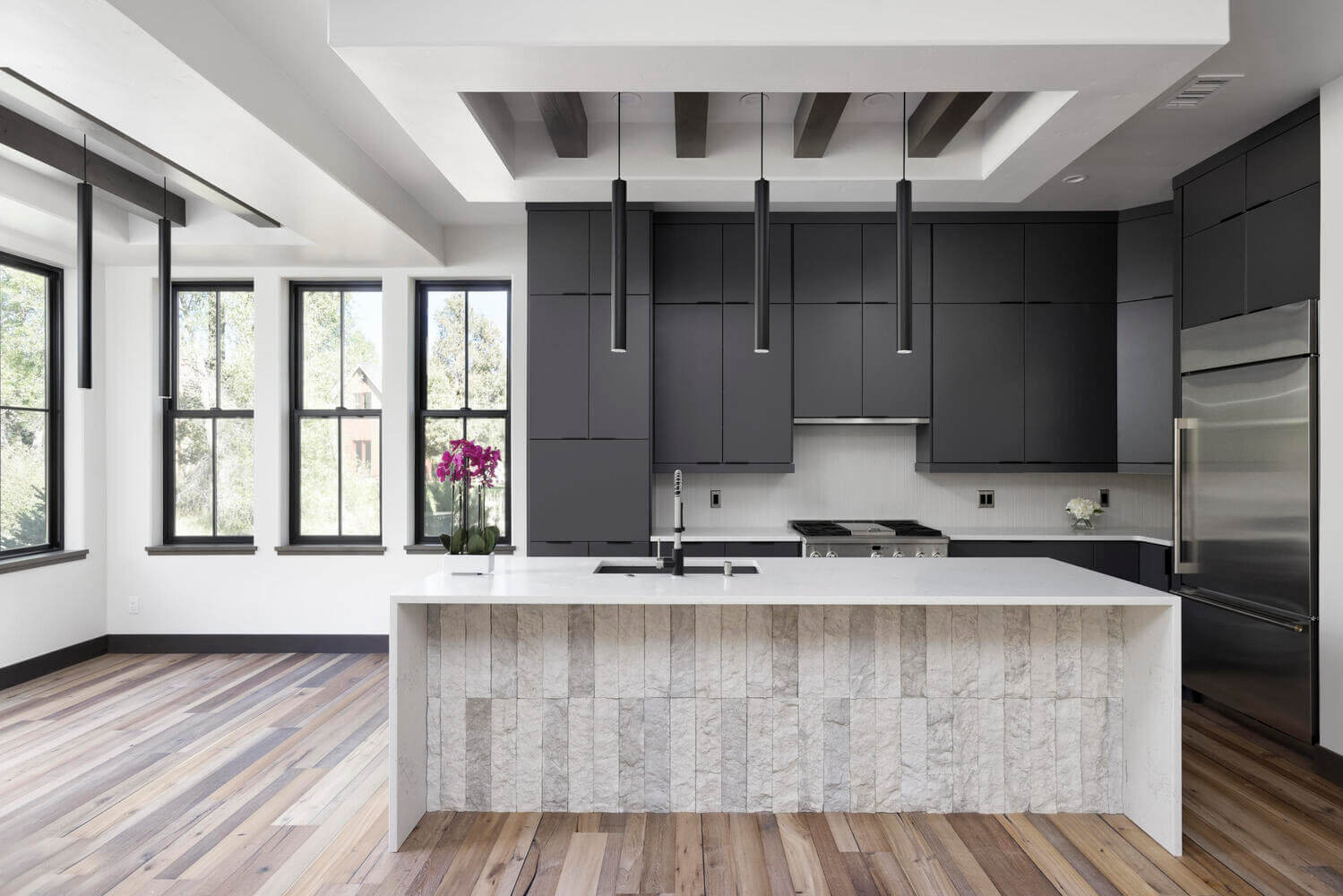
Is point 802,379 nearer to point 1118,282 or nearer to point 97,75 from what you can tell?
point 1118,282

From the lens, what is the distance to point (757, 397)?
15.3 ft

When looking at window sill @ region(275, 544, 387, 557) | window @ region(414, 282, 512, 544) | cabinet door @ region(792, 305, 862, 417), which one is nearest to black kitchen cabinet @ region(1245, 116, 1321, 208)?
cabinet door @ region(792, 305, 862, 417)

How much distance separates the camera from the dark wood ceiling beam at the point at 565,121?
308 centimetres

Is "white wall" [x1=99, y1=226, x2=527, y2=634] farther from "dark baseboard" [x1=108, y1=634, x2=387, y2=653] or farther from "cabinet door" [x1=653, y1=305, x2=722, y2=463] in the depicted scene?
"cabinet door" [x1=653, y1=305, x2=722, y2=463]

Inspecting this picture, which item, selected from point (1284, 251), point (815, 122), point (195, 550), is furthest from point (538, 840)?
point (1284, 251)

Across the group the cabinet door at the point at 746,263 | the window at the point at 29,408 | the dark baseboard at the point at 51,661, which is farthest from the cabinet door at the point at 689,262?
the dark baseboard at the point at 51,661

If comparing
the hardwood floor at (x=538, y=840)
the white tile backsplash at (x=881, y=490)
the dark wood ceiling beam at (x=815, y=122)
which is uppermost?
the dark wood ceiling beam at (x=815, y=122)

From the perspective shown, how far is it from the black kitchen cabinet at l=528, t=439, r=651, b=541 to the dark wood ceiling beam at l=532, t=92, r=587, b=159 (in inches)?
63.5

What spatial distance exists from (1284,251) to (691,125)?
8.76ft

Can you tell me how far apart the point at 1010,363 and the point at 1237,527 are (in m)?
1.56

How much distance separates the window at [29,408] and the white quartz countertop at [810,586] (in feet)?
11.1

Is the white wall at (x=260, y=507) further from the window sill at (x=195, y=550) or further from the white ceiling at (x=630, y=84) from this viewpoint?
the white ceiling at (x=630, y=84)

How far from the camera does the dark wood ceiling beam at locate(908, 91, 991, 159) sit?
9.96ft

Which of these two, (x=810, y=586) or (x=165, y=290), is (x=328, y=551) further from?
(x=810, y=586)
